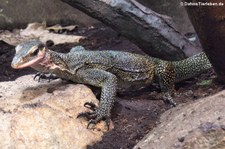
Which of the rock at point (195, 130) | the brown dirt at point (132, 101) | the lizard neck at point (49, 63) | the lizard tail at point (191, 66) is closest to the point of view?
the rock at point (195, 130)

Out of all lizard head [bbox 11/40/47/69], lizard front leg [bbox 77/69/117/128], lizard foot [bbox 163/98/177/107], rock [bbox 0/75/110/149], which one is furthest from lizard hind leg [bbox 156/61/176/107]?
lizard head [bbox 11/40/47/69]

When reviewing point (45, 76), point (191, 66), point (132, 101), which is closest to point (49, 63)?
point (45, 76)

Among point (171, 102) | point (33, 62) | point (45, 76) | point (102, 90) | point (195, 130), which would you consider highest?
point (195, 130)

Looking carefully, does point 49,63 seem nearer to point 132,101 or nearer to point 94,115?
point 94,115

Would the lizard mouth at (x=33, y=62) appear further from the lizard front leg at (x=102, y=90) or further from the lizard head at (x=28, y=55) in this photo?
the lizard front leg at (x=102, y=90)

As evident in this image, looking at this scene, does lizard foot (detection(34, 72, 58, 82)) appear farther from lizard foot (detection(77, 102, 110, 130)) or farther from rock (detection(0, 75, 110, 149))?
lizard foot (detection(77, 102, 110, 130))

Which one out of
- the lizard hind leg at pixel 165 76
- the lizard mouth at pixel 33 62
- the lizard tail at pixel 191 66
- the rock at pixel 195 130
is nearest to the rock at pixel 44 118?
the lizard mouth at pixel 33 62

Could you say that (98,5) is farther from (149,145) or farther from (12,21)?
(12,21)
